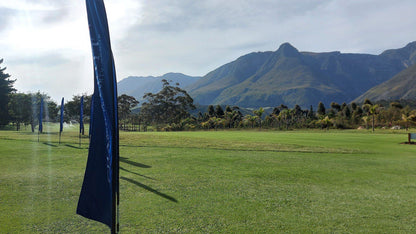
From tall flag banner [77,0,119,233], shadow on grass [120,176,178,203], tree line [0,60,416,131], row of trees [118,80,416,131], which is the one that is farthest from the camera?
row of trees [118,80,416,131]

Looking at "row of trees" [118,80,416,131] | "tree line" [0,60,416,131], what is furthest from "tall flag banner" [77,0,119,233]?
"row of trees" [118,80,416,131]

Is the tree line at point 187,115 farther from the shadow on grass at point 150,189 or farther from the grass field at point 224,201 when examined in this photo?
the shadow on grass at point 150,189

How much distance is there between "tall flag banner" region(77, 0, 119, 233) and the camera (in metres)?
2.86

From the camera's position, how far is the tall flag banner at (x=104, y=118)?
113 inches

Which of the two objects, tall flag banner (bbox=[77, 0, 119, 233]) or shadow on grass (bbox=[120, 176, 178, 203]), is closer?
tall flag banner (bbox=[77, 0, 119, 233])

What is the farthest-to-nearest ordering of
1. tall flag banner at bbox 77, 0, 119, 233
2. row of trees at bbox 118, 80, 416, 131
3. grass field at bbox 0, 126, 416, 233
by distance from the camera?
row of trees at bbox 118, 80, 416, 131
grass field at bbox 0, 126, 416, 233
tall flag banner at bbox 77, 0, 119, 233

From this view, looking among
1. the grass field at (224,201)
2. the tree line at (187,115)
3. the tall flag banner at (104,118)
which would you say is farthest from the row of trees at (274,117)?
the tall flag banner at (104,118)

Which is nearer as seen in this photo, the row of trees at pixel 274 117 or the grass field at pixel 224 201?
the grass field at pixel 224 201

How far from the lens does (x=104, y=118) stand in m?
2.96

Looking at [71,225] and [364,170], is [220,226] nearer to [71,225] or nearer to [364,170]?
[71,225]

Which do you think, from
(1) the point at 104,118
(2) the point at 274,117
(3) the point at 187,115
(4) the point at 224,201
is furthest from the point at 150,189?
(3) the point at 187,115

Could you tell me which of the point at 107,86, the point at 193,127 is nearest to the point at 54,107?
the point at 193,127

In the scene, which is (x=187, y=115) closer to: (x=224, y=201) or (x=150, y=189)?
(x=150, y=189)

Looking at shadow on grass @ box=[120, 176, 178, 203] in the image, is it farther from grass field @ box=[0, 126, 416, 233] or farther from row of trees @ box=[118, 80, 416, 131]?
row of trees @ box=[118, 80, 416, 131]
